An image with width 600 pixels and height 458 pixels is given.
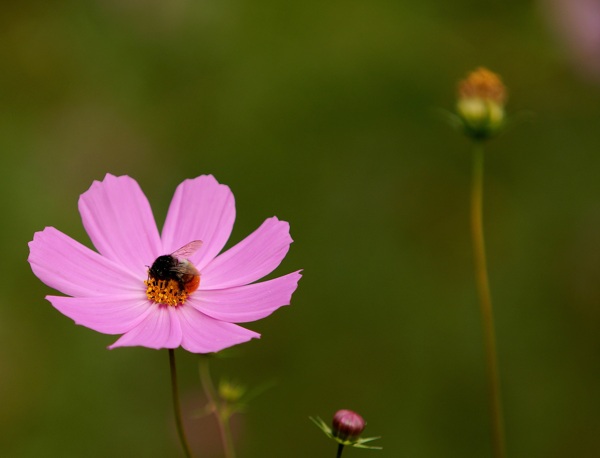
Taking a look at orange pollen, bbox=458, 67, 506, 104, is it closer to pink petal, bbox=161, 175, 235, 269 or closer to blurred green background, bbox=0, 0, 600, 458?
pink petal, bbox=161, 175, 235, 269

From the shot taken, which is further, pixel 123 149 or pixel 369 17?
pixel 369 17

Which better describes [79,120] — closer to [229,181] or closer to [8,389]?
[229,181]

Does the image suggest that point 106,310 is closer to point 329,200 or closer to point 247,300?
point 247,300

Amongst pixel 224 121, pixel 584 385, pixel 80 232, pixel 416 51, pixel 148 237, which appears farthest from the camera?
pixel 416 51

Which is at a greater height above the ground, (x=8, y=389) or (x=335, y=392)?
(x=335, y=392)

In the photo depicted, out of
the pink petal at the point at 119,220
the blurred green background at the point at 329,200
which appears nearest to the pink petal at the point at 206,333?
the pink petal at the point at 119,220

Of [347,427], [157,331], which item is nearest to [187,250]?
[157,331]

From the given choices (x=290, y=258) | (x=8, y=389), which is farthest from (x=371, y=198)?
(x=8, y=389)
